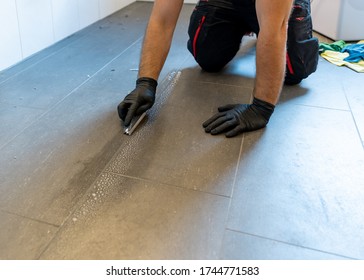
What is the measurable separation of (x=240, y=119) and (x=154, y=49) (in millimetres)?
424

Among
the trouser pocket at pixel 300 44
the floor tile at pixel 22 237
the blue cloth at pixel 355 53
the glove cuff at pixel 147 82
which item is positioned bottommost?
the floor tile at pixel 22 237

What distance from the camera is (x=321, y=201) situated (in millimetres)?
881

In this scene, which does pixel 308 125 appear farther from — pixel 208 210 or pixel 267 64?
pixel 208 210

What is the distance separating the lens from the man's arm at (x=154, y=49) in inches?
49.1

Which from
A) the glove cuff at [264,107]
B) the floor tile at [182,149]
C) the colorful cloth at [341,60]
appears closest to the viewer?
the floor tile at [182,149]

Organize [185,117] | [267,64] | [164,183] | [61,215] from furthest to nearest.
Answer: [185,117]
[267,64]
[164,183]
[61,215]

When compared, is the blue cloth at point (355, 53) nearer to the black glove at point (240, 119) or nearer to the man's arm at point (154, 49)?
the black glove at point (240, 119)

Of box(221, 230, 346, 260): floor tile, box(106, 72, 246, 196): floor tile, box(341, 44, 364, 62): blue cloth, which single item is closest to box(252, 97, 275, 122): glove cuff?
box(106, 72, 246, 196): floor tile

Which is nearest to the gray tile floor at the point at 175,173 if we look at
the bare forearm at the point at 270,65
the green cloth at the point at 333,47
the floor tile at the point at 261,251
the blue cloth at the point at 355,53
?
the floor tile at the point at 261,251

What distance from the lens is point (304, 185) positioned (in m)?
0.94

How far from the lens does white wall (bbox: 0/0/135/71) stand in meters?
1.57

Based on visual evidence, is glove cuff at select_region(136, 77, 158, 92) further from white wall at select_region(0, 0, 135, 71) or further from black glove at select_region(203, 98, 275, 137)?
white wall at select_region(0, 0, 135, 71)
